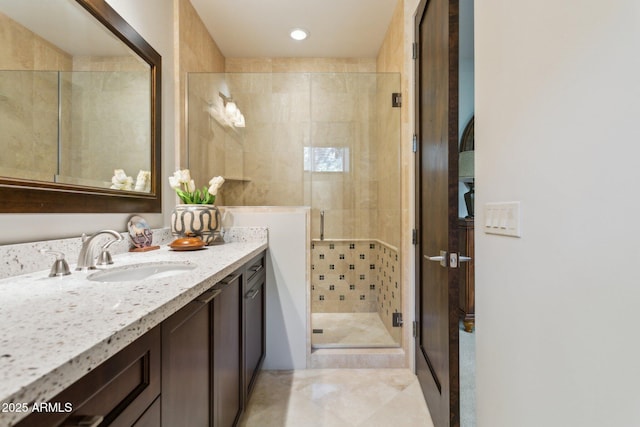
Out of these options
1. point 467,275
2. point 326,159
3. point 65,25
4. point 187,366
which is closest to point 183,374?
point 187,366

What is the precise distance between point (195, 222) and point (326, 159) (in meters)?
1.35

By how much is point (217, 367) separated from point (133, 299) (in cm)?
57

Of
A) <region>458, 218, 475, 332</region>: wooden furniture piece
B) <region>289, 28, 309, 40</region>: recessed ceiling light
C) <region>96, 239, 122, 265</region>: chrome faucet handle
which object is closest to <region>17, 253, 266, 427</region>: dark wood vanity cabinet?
<region>96, 239, 122, 265</region>: chrome faucet handle

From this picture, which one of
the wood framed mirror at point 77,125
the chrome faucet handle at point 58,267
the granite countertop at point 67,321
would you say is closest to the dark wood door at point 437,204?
the granite countertop at point 67,321

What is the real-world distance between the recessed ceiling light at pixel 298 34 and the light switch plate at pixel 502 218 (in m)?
2.37

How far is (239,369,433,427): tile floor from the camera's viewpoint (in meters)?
1.54

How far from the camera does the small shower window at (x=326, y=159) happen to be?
2598 millimetres

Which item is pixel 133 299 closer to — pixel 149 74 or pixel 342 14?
pixel 149 74

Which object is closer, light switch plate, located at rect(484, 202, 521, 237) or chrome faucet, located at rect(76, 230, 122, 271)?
light switch plate, located at rect(484, 202, 521, 237)

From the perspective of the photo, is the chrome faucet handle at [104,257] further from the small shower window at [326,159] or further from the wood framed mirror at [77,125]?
the small shower window at [326,159]

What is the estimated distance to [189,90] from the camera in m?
2.13

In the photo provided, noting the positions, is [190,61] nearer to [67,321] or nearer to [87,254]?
[87,254]

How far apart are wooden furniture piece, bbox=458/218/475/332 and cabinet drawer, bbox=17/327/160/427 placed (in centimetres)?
259

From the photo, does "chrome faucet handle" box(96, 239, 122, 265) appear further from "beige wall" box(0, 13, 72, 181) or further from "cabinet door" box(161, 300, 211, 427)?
"cabinet door" box(161, 300, 211, 427)
